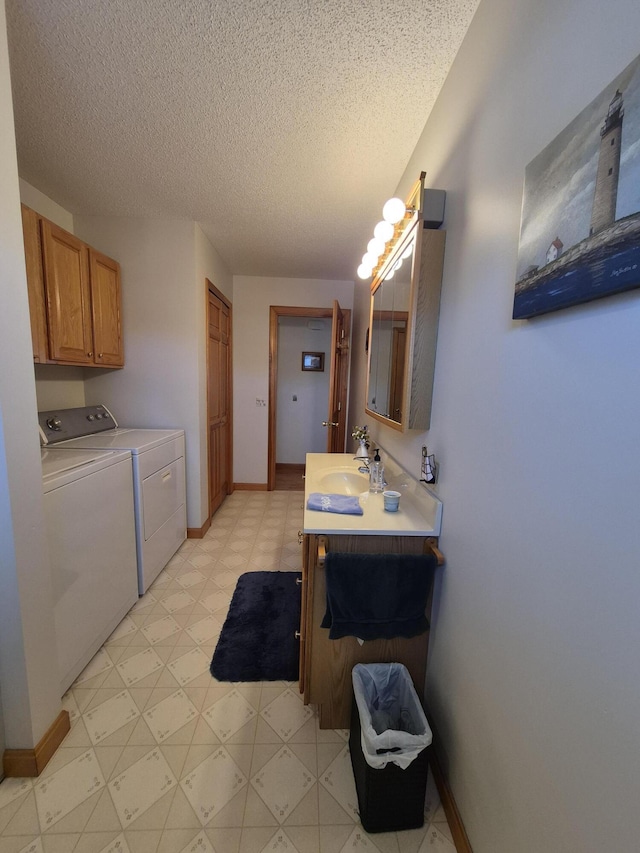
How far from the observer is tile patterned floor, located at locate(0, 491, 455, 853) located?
3.05ft

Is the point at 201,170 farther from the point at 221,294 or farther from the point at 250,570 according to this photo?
the point at 250,570

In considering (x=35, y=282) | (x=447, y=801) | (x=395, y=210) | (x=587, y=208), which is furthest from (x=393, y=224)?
(x=447, y=801)

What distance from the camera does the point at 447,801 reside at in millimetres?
990

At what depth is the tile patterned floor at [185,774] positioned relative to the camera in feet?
3.05

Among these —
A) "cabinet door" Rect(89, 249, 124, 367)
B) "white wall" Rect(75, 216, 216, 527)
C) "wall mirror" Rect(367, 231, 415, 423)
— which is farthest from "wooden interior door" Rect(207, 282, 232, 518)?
"wall mirror" Rect(367, 231, 415, 423)

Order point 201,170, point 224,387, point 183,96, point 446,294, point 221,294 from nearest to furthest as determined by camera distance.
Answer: point 446,294
point 183,96
point 201,170
point 221,294
point 224,387

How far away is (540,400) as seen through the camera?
67cm

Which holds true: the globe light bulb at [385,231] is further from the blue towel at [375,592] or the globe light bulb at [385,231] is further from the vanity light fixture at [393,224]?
the blue towel at [375,592]

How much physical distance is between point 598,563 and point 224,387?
331 cm

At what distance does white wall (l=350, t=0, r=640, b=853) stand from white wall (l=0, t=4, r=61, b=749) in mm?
→ 1356

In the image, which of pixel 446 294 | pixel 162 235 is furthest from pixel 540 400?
pixel 162 235

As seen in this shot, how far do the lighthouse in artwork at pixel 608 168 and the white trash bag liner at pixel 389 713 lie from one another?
1291 mm

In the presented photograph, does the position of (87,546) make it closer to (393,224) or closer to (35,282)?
(35,282)

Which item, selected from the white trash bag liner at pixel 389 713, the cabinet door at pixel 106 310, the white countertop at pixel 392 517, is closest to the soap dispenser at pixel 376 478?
the white countertop at pixel 392 517
